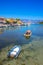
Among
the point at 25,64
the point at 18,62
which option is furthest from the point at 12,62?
the point at 25,64

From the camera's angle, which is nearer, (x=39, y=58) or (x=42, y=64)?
(x=42, y=64)

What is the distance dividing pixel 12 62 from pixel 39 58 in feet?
24.0

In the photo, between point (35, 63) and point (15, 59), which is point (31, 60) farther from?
point (15, 59)

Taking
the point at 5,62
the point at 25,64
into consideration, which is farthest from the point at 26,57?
the point at 5,62

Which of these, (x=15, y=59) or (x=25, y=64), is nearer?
(x=25, y=64)

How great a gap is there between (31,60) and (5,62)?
6.45 metres

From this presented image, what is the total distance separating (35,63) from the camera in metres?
→ 27.9

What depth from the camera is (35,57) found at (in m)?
31.6

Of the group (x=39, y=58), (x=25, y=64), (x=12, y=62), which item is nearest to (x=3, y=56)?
(x=12, y=62)

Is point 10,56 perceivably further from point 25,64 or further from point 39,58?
point 39,58

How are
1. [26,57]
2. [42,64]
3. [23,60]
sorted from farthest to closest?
[26,57], [23,60], [42,64]

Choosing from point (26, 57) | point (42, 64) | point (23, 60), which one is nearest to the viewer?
point (42, 64)

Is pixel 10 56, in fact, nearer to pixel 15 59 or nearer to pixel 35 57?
pixel 15 59

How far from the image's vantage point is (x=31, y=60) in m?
29.6
